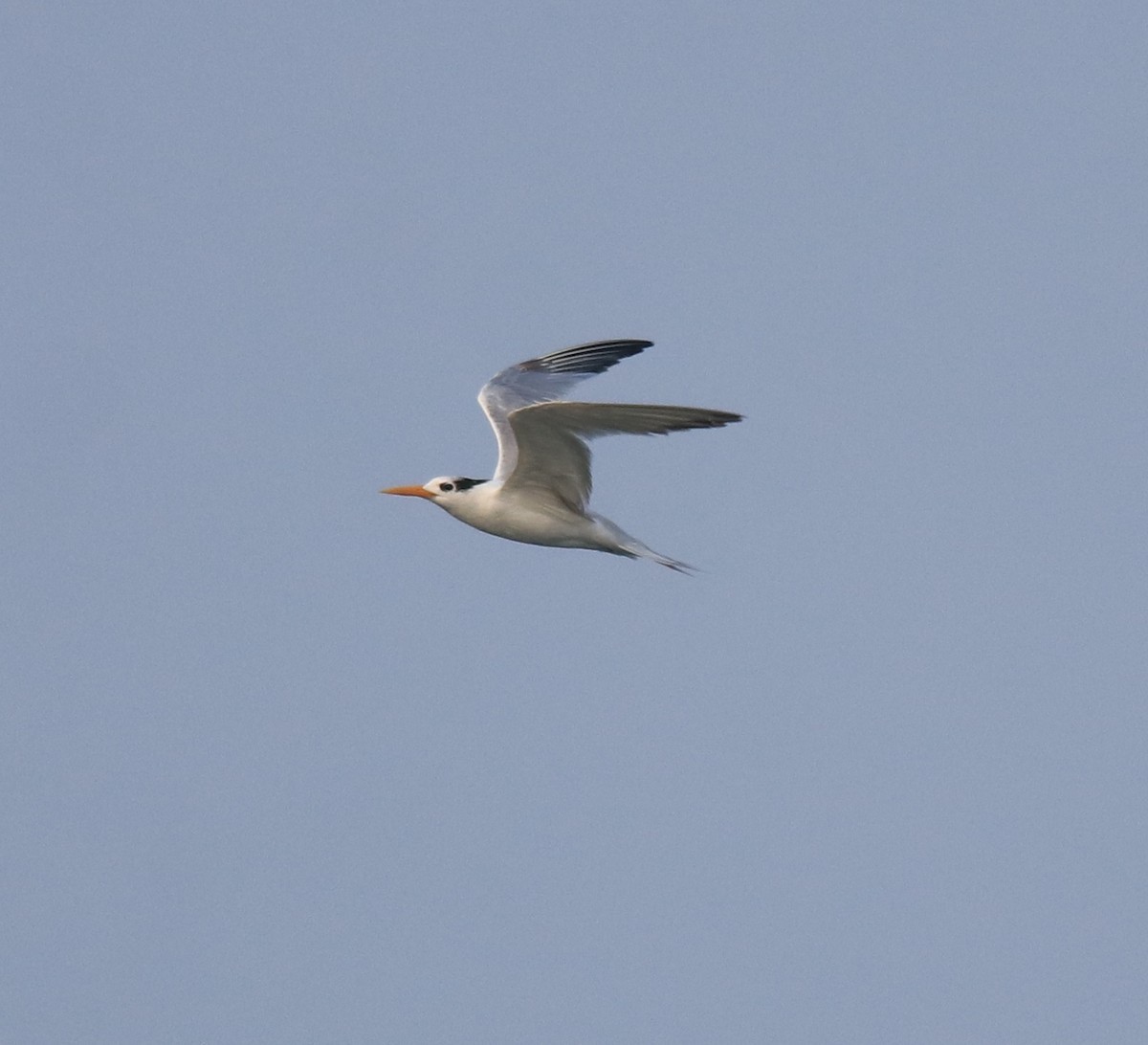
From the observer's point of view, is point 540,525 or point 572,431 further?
point 540,525

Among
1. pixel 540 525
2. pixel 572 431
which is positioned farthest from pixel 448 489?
pixel 572 431

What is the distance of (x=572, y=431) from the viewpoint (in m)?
13.3

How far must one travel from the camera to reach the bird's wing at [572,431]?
11906 millimetres

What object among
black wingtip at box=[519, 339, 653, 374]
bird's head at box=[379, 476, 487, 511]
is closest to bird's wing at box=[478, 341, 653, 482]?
black wingtip at box=[519, 339, 653, 374]

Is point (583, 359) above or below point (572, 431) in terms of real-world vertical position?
above

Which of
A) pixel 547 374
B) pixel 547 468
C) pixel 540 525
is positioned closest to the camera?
pixel 547 468

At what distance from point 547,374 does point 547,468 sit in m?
3.16

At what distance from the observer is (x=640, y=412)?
481 inches

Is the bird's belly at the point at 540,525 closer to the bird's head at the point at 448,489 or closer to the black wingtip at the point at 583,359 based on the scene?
the bird's head at the point at 448,489

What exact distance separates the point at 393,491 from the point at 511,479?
1.61 metres

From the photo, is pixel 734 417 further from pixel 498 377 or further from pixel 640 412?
pixel 498 377

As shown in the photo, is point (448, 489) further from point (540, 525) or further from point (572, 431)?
point (572, 431)

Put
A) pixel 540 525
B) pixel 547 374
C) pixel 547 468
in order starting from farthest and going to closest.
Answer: pixel 547 374 < pixel 540 525 < pixel 547 468

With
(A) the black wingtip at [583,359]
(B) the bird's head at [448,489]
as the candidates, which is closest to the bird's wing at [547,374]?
(A) the black wingtip at [583,359]
